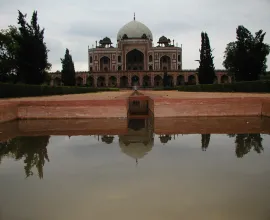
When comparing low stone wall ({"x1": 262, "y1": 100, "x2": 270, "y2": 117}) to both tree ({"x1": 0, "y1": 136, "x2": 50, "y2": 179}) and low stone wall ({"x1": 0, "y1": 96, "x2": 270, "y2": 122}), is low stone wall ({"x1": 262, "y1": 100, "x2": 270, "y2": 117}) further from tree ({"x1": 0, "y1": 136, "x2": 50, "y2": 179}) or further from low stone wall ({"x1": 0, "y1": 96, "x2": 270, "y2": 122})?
tree ({"x1": 0, "y1": 136, "x2": 50, "y2": 179})

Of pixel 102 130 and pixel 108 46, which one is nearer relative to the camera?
pixel 102 130

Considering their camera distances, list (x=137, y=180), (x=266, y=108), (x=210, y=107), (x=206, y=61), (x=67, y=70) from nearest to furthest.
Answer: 1. (x=137, y=180)
2. (x=266, y=108)
3. (x=210, y=107)
4. (x=206, y=61)
5. (x=67, y=70)

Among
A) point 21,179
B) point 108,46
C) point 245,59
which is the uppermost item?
point 108,46

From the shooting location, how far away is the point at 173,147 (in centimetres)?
503

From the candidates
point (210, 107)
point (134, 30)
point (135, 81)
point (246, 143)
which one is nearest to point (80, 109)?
point (210, 107)

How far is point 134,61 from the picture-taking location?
5912 cm

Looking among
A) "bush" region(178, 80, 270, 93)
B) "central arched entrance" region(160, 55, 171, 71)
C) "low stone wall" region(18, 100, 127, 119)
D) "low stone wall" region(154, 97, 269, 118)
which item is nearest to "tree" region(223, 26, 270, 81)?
"bush" region(178, 80, 270, 93)

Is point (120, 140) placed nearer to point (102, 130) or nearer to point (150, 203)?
point (102, 130)

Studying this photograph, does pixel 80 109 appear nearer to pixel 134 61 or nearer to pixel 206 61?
pixel 206 61

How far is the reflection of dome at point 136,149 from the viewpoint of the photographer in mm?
4571

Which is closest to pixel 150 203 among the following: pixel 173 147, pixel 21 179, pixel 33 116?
pixel 21 179

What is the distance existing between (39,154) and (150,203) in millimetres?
2457

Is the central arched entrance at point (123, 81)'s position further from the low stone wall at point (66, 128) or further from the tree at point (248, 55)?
the low stone wall at point (66, 128)

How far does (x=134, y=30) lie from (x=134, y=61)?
17.1 ft
